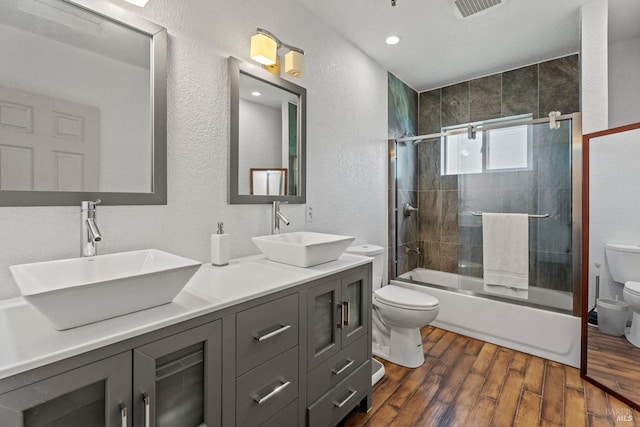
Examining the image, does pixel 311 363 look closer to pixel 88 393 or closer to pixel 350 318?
pixel 350 318

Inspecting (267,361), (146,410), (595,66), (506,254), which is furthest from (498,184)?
(146,410)

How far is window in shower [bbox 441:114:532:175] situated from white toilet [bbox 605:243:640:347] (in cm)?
98

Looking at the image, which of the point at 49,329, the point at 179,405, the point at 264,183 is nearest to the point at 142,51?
the point at 264,183

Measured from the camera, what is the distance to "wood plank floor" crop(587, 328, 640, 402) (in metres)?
1.76

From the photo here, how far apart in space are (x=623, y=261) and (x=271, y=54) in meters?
2.41

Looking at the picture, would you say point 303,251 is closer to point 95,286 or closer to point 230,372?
point 230,372

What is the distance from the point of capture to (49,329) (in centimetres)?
78

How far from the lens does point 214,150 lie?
5.28 ft

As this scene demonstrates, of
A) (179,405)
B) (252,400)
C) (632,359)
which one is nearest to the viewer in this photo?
(179,405)

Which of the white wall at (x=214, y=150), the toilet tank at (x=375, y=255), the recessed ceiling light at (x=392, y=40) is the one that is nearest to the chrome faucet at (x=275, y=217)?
the white wall at (x=214, y=150)

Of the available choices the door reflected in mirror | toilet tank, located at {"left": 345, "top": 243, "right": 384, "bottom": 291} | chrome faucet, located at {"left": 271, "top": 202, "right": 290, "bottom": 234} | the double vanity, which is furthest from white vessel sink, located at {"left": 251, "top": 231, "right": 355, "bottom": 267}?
toilet tank, located at {"left": 345, "top": 243, "right": 384, "bottom": 291}

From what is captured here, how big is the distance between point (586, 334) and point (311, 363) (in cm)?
194

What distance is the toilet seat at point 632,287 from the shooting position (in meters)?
1.78

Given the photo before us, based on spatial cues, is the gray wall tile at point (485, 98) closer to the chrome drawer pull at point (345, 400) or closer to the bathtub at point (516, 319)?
the bathtub at point (516, 319)
